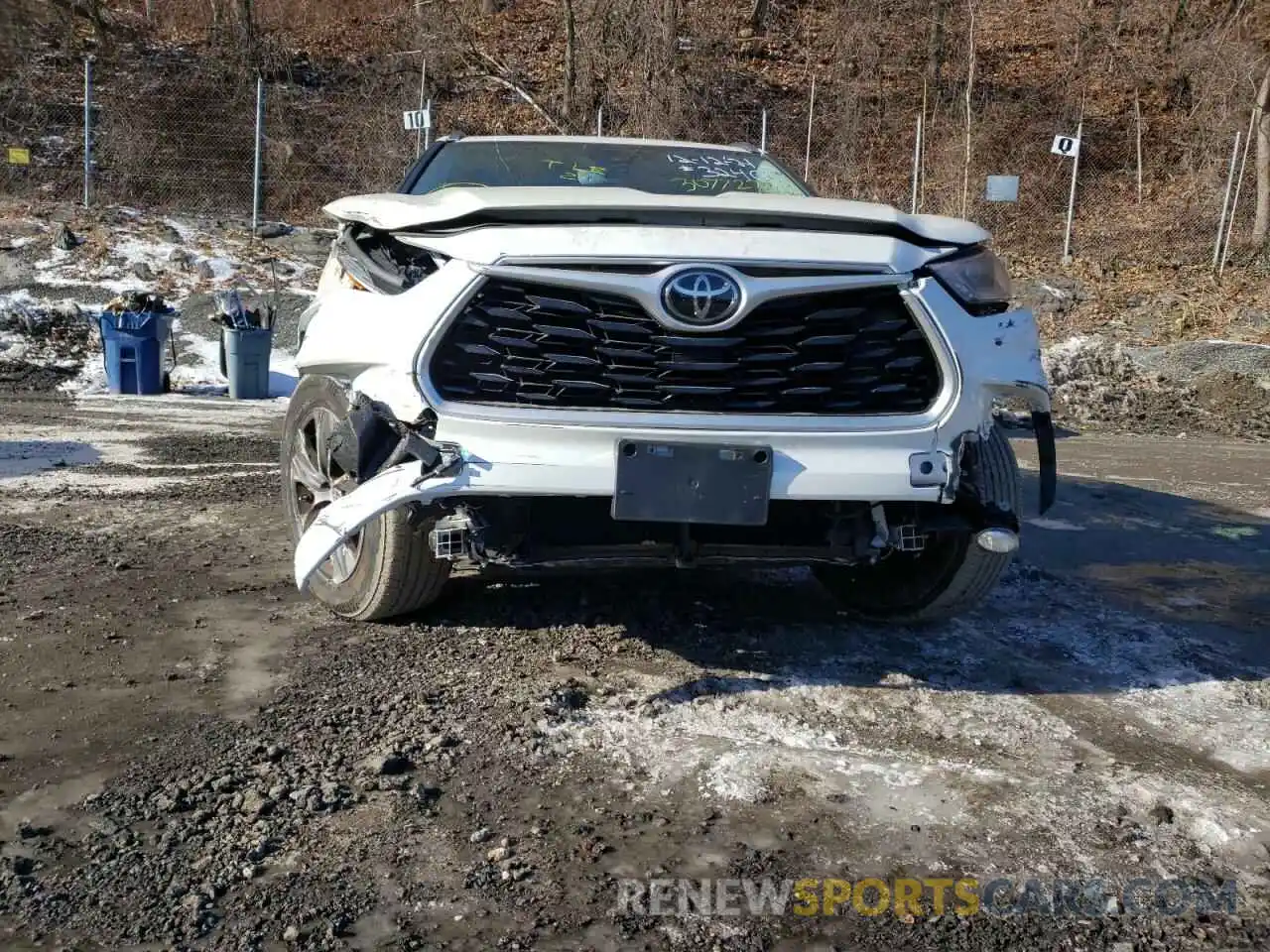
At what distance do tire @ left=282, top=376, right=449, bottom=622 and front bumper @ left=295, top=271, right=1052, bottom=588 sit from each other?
38 cm

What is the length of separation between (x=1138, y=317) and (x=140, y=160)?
1500 cm

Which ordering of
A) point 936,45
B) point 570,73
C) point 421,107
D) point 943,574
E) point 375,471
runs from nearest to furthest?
point 375,471 < point 943,574 < point 421,107 < point 570,73 < point 936,45

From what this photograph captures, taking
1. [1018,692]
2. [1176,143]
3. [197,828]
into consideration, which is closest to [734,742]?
[1018,692]

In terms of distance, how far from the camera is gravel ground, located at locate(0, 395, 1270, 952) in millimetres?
2381

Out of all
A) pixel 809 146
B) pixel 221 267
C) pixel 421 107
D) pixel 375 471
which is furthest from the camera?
pixel 809 146

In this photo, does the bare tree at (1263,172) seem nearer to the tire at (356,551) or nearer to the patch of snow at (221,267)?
the patch of snow at (221,267)

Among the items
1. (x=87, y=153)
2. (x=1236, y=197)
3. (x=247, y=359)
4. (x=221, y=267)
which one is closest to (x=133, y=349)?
(x=247, y=359)

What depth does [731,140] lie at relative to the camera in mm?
21359

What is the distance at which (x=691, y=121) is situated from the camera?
841 inches

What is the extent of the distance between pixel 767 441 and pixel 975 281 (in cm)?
83

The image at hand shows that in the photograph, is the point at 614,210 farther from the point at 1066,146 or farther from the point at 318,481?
the point at 1066,146

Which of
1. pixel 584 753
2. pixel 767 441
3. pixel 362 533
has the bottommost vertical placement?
pixel 584 753

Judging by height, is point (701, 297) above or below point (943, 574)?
above

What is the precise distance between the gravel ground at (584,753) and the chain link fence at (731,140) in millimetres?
14115
